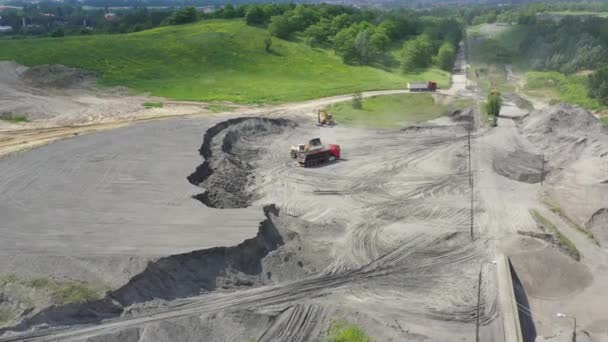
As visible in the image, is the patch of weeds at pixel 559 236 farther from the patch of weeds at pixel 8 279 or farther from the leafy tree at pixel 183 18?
the leafy tree at pixel 183 18

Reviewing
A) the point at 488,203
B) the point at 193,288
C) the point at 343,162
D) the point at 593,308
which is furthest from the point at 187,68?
the point at 593,308

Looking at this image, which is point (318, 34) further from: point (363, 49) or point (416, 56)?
point (416, 56)

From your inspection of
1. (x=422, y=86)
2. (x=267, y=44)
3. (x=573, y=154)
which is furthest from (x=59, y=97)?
(x=573, y=154)

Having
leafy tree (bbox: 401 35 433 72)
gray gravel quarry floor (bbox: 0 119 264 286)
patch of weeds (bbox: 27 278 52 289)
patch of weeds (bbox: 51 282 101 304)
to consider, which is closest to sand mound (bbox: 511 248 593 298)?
gray gravel quarry floor (bbox: 0 119 264 286)

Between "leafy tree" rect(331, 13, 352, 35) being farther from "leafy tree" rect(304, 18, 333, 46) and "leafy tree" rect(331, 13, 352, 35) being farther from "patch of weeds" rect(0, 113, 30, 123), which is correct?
"patch of weeds" rect(0, 113, 30, 123)

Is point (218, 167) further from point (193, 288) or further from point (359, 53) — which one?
point (359, 53)
